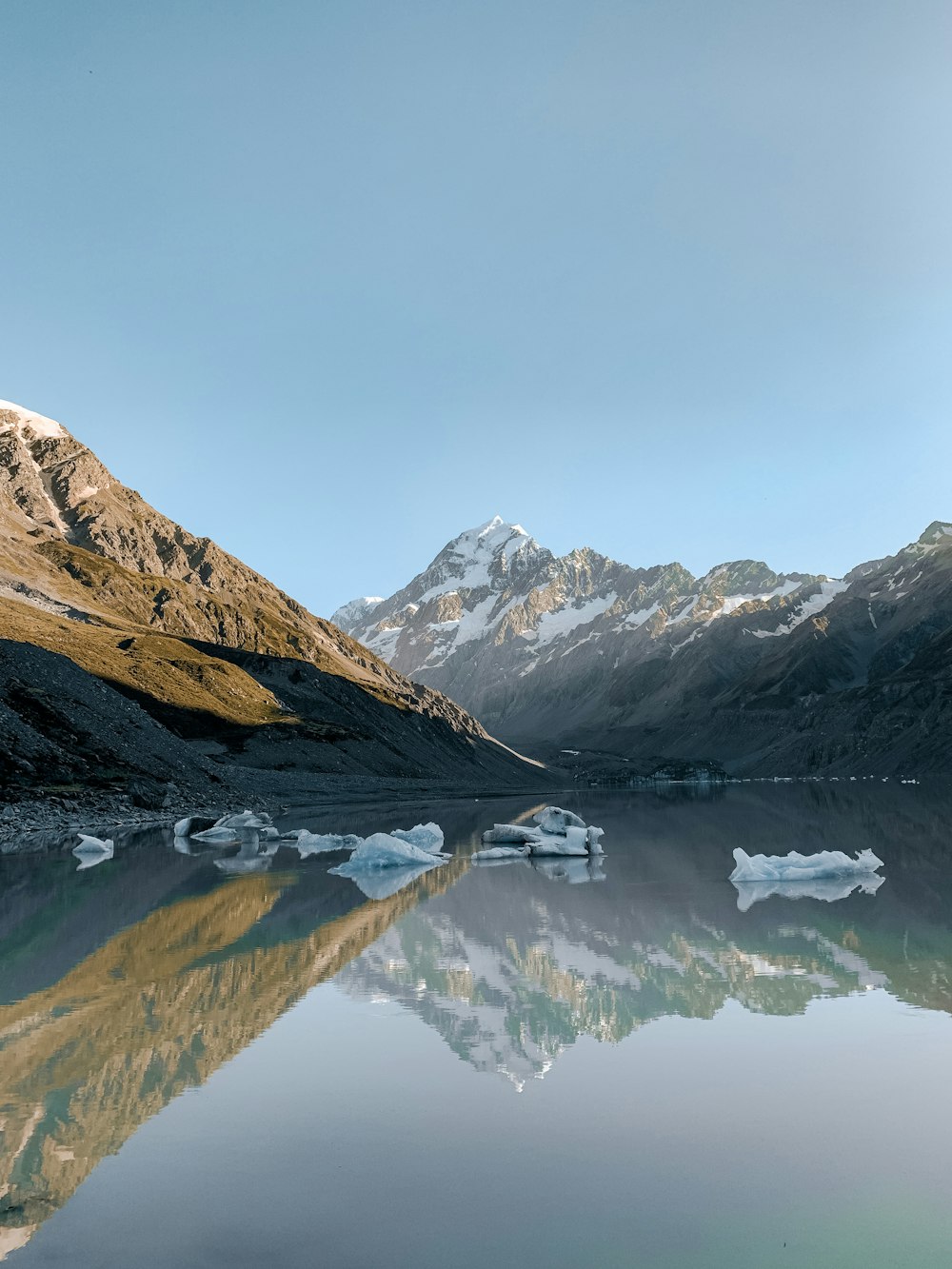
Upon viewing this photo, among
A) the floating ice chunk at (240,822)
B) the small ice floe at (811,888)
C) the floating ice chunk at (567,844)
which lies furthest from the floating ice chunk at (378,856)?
the floating ice chunk at (240,822)

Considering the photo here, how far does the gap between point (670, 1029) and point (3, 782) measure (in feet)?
200

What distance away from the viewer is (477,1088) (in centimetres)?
1362

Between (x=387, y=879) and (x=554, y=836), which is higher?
(x=554, y=836)

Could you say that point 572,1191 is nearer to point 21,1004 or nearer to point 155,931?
point 21,1004

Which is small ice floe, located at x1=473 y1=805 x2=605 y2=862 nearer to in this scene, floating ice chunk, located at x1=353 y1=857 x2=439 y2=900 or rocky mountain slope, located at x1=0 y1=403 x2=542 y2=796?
floating ice chunk, located at x1=353 y1=857 x2=439 y2=900

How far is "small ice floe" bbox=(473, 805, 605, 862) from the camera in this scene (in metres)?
52.5

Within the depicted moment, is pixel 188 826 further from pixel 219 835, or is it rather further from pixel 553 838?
pixel 553 838

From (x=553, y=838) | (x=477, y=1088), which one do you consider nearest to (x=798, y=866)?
(x=553, y=838)

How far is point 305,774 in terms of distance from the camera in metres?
126

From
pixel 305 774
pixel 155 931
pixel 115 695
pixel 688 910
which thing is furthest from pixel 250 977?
pixel 305 774

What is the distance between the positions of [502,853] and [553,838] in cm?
325

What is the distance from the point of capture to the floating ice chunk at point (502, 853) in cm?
5184

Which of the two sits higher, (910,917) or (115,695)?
(910,917)

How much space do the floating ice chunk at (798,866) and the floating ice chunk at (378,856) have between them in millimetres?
16094
